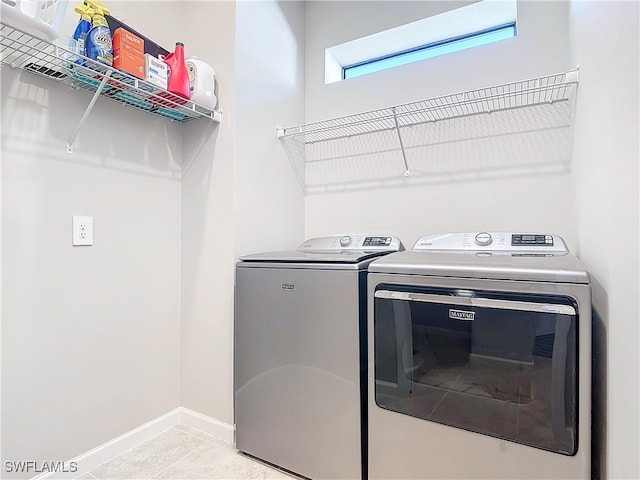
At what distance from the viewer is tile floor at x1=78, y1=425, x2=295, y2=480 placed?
148cm

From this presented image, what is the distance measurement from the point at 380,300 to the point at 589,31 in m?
1.17

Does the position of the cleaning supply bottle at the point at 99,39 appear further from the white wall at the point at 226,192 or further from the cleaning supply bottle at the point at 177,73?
the white wall at the point at 226,192

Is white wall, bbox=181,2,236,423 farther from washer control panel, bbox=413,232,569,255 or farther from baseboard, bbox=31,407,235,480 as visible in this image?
washer control panel, bbox=413,232,569,255

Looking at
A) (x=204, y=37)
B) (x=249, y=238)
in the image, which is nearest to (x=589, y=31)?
Result: (x=249, y=238)

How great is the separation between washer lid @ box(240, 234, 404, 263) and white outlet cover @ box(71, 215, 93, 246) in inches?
26.2

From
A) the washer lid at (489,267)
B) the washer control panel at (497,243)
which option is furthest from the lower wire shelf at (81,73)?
the washer control panel at (497,243)

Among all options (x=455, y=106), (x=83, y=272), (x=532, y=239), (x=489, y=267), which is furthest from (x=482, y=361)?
(x=83, y=272)

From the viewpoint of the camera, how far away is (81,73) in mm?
1322

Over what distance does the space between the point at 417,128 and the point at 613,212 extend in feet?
4.08

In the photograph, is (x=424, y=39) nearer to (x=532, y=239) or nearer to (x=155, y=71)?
(x=532, y=239)

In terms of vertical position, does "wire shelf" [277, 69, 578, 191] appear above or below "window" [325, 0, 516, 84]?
below

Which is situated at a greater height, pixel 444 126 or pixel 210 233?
pixel 444 126

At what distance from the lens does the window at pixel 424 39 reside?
1.91 metres

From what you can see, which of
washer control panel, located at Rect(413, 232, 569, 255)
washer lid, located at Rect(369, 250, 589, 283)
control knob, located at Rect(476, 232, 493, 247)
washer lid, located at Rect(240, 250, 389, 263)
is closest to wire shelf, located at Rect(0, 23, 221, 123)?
washer lid, located at Rect(240, 250, 389, 263)
